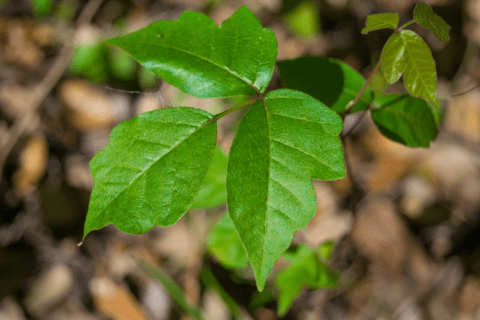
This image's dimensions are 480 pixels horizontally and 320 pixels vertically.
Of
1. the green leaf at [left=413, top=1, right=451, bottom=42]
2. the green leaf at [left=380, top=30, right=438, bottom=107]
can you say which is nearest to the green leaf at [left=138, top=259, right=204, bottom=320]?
the green leaf at [left=380, top=30, right=438, bottom=107]

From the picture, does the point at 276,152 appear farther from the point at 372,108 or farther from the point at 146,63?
the point at 372,108

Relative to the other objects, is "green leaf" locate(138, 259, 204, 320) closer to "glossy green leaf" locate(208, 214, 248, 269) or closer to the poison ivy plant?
"glossy green leaf" locate(208, 214, 248, 269)

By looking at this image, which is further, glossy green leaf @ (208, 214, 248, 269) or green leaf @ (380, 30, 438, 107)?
glossy green leaf @ (208, 214, 248, 269)

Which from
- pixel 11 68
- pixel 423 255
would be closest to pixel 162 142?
pixel 423 255

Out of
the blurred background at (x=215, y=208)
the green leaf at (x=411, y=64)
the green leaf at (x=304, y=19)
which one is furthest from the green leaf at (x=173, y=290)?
the green leaf at (x=304, y=19)

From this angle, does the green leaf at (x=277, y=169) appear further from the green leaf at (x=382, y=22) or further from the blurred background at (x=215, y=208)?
the blurred background at (x=215, y=208)

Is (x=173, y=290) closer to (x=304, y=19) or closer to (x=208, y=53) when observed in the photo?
(x=208, y=53)

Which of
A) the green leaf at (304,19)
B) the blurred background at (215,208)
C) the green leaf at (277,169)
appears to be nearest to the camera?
the green leaf at (277,169)
